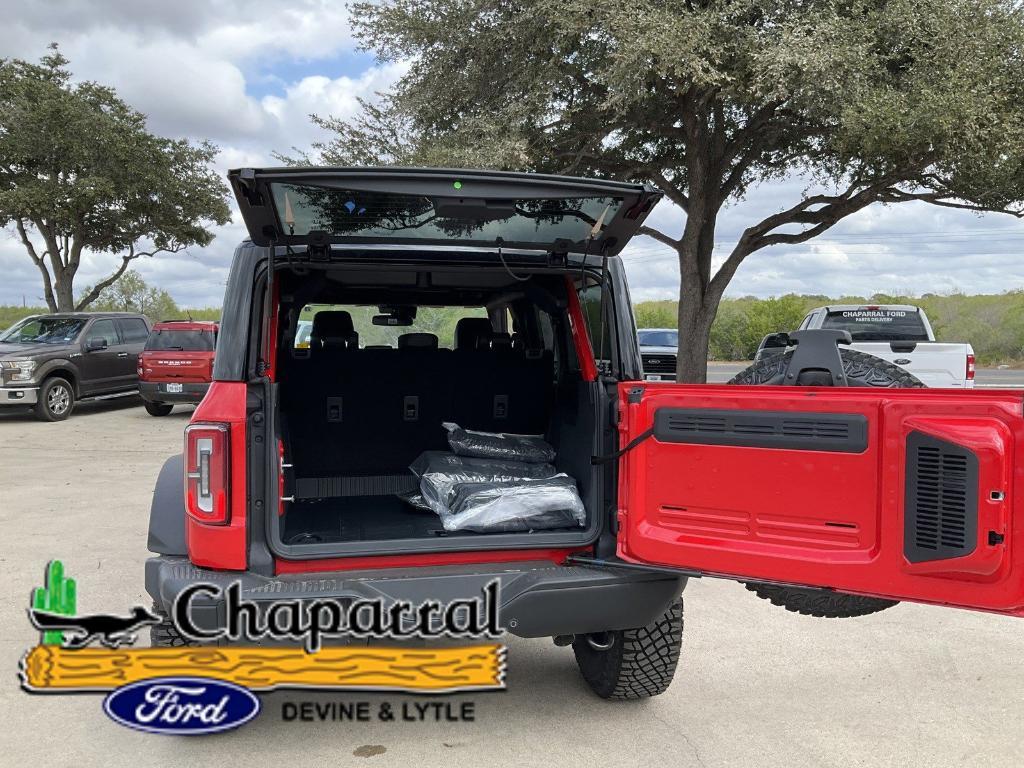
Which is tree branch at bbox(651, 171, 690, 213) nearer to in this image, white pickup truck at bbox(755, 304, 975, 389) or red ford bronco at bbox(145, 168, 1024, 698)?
white pickup truck at bbox(755, 304, 975, 389)

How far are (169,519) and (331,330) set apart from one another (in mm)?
1662

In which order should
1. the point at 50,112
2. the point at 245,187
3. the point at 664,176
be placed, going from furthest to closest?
the point at 50,112 → the point at 664,176 → the point at 245,187

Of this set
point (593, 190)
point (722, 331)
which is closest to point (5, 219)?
point (593, 190)

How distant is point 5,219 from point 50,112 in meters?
3.13

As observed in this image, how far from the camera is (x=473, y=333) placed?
4.94m

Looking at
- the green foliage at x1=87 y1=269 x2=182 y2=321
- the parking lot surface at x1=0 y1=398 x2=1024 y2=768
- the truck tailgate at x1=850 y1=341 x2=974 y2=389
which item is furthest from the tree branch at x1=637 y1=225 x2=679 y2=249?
the green foliage at x1=87 y1=269 x2=182 y2=321

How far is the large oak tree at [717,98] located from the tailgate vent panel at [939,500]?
37.3ft

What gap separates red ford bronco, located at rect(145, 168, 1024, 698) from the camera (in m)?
2.48

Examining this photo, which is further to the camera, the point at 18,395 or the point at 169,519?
the point at 18,395

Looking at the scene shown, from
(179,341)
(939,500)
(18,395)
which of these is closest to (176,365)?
(179,341)

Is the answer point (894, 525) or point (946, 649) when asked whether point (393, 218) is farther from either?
point (946, 649)

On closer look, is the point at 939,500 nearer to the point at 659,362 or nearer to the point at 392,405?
the point at 392,405

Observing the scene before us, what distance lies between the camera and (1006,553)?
7.65 ft

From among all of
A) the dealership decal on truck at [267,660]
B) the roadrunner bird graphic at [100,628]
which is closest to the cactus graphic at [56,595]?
the roadrunner bird graphic at [100,628]
